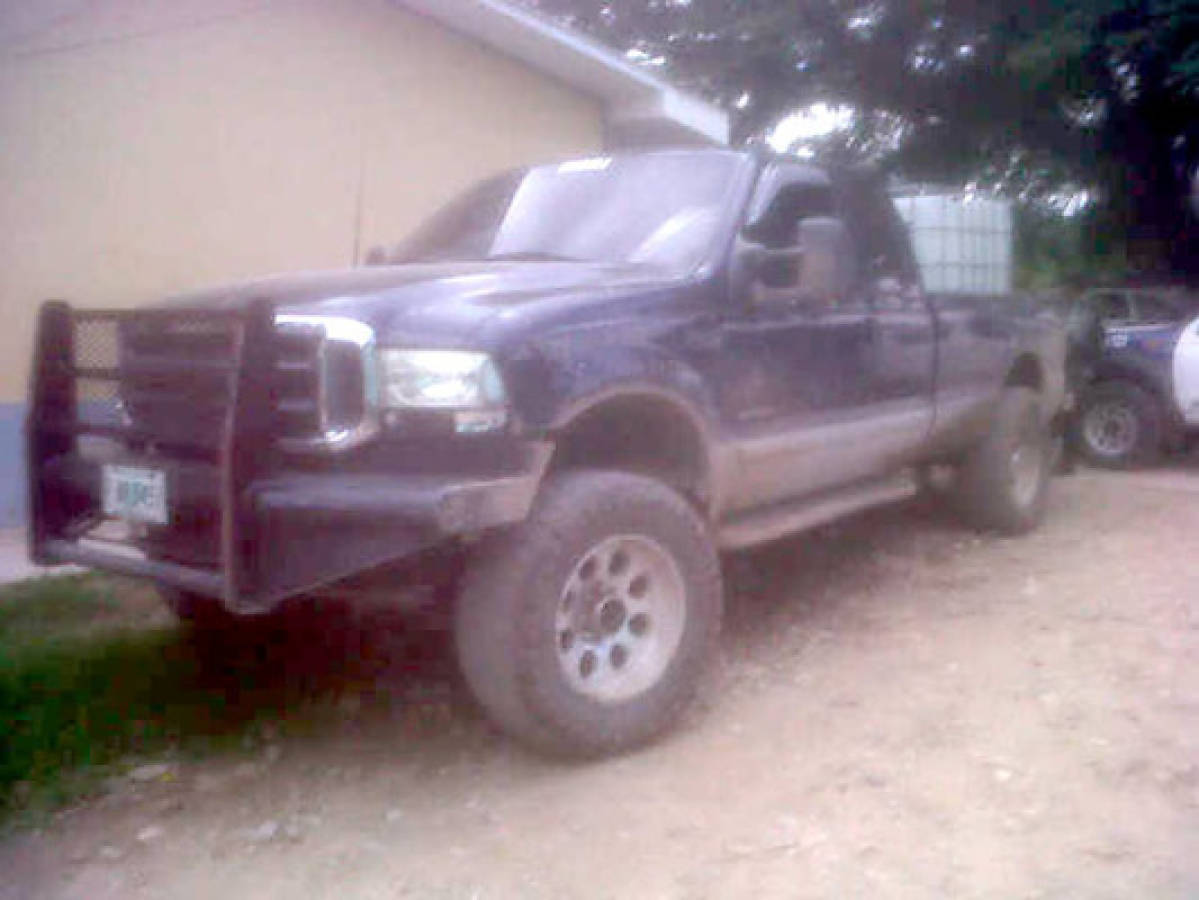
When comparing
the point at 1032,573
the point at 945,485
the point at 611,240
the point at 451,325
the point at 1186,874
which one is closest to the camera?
the point at 1186,874

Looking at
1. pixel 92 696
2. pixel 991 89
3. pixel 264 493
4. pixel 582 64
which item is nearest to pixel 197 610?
pixel 92 696

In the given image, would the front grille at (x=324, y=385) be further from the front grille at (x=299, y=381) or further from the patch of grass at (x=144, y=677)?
the patch of grass at (x=144, y=677)

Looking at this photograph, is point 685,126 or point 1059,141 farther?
point 1059,141

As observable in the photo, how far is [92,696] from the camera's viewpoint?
4.82 metres

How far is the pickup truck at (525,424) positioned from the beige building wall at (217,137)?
10.8 feet

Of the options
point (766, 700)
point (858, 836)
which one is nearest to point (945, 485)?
point (766, 700)

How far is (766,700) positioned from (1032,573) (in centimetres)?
229

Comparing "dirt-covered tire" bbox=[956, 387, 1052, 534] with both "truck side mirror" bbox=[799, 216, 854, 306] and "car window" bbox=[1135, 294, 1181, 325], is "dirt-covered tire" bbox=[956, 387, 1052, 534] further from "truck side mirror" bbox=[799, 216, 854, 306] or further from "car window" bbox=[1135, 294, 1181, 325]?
"car window" bbox=[1135, 294, 1181, 325]

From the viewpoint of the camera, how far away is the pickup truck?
12.4ft

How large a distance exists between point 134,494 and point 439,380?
3.60 ft

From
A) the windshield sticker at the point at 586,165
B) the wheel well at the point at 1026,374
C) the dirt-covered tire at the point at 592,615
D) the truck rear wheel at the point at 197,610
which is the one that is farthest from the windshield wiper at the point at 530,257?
the wheel well at the point at 1026,374

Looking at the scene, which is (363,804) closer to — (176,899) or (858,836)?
(176,899)

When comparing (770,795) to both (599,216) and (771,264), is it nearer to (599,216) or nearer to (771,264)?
(771,264)

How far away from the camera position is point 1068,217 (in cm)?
1576
